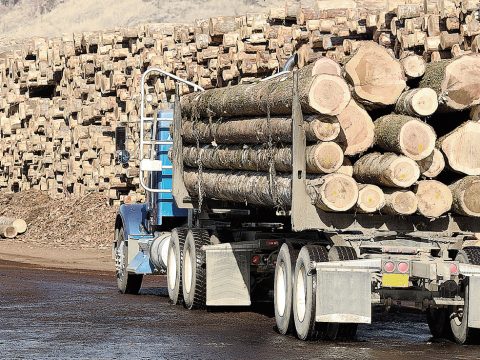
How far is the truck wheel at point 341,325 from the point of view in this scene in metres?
14.2

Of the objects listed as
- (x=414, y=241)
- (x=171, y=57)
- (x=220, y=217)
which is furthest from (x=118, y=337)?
(x=171, y=57)

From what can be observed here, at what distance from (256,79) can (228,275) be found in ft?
11.7

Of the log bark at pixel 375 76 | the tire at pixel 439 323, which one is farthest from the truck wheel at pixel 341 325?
the log bark at pixel 375 76

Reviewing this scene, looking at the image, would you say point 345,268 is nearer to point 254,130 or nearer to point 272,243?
point 254,130

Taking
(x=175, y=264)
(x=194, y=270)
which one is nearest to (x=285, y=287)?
(x=194, y=270)

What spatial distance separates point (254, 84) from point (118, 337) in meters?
3.41

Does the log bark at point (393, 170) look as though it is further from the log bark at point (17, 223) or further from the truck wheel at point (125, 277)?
the log bark at point (17, 223)

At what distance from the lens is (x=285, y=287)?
1523 cm

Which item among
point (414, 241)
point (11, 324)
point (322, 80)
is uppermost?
point (322, 80)

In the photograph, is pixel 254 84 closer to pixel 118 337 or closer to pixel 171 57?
pixel 118 337

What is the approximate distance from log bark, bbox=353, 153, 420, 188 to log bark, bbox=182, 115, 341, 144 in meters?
0.47

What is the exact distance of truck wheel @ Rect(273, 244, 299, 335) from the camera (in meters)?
14.9

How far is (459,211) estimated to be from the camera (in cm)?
1441

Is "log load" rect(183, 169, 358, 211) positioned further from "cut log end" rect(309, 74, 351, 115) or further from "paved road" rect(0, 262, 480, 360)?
"paved road" rect(0, 262, 480, 360)
